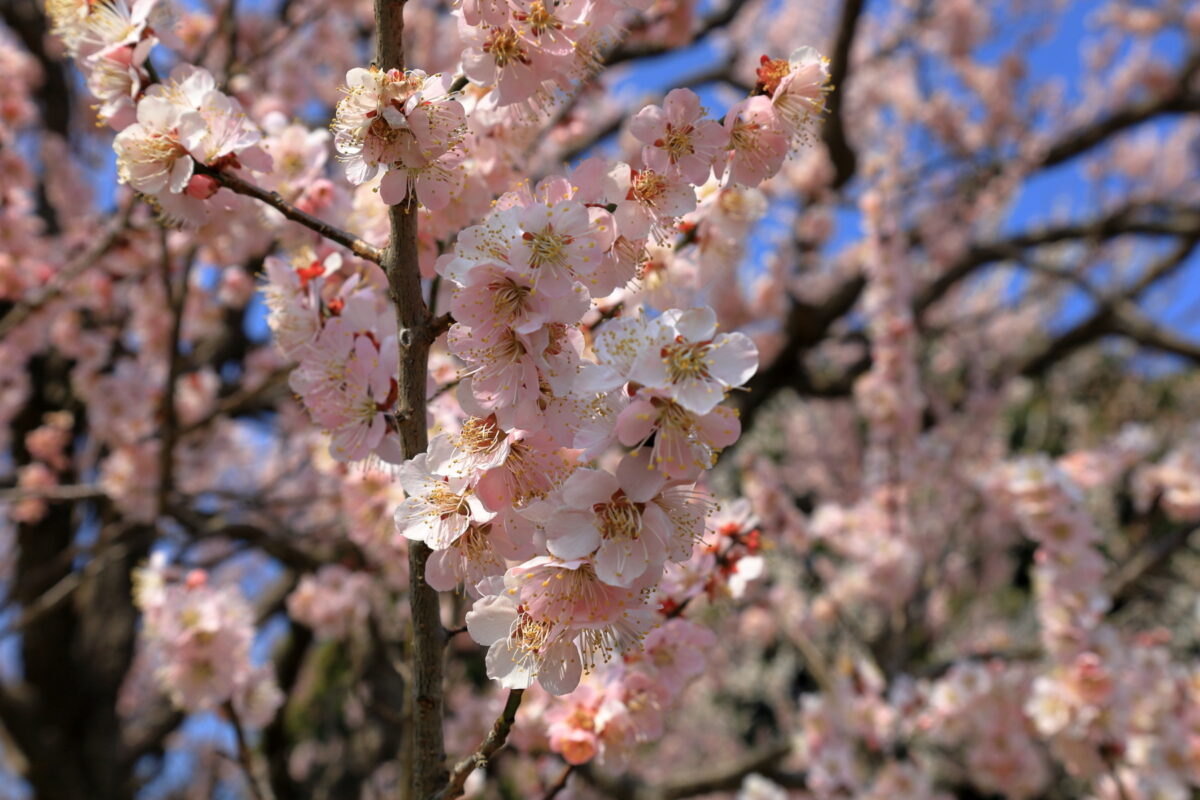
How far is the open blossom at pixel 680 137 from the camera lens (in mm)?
1044

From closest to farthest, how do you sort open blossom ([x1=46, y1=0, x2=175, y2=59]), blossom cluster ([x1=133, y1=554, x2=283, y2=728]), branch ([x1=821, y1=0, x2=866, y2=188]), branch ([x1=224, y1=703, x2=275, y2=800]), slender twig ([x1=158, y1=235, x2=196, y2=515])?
1. open blossom ([x1=46, y1=0, x2=175, y2=59])
2. branch ([x1=224, y1=703, x2=275, y2=800])
3. blossom cluster ([x1=133, y1=554, x2=283, y2=728])
4. slender twig ([x1=158, y1=235, x2=196, y2=515])
5. branch ([x1=821, y1=0, x2=866, y2=188])

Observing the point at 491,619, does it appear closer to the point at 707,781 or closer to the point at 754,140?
the point at 754,140

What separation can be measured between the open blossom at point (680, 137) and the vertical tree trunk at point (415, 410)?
306 millimetres

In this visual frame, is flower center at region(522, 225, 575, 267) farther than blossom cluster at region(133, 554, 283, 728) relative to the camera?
No

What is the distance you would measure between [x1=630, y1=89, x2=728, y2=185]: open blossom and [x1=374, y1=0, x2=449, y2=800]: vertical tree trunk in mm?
306

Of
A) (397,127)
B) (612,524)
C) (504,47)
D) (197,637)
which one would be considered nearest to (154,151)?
(397,127)

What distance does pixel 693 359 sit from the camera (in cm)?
86

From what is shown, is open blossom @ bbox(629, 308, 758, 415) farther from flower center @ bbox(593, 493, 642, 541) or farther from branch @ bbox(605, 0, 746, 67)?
branch @ bbox(605, 0, 746, 67)

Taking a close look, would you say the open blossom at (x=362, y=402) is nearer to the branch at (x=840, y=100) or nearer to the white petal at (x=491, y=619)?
the white petal at (x=491, y=619)

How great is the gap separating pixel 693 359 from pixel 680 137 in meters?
0.35

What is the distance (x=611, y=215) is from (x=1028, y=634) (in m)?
7.74

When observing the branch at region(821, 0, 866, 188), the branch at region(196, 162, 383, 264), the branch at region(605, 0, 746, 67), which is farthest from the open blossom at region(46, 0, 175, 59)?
the branch at region(605, 0, 746, 67)

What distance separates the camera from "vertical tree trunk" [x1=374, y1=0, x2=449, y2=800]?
0.99 m

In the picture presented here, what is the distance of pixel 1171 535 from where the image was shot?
317 centimetres
